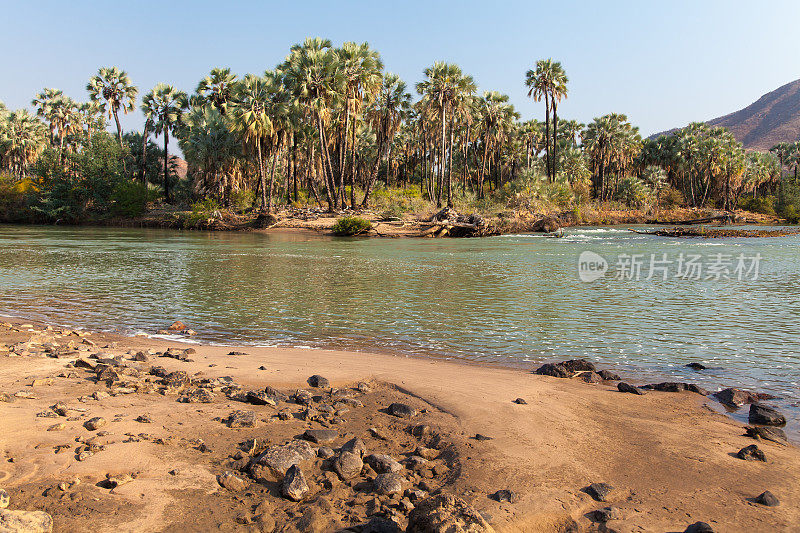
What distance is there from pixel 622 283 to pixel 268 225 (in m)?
39.0

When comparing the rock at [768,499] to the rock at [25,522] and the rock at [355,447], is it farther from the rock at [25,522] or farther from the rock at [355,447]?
the rock at [25,522]

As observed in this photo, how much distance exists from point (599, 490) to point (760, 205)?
94.9m

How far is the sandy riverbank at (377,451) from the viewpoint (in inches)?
139

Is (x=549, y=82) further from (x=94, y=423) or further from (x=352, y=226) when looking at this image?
(x=94, y=423)

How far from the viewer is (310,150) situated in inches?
2323

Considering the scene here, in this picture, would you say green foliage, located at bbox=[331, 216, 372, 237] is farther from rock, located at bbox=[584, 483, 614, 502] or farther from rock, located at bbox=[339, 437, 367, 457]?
rock, located at bbox=[584, 483, 614, 502]

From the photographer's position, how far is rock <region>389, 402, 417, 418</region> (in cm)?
546

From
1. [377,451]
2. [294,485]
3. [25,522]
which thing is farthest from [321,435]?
[25,522]

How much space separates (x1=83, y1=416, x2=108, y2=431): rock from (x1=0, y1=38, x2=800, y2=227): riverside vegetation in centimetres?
4460

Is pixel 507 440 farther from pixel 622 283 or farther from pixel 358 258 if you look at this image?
pixel 358 258

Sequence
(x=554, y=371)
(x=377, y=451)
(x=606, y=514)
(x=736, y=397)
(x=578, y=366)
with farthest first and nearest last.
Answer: (x=578, y=366) < (x=554, y=371) < (x=736, y=397) < (x=377, y=451) < (x=606, y=514)

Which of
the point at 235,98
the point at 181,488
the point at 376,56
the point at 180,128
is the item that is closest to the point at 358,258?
the point at 181,488

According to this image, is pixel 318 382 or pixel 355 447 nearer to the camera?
pixel 355 447

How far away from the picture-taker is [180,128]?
60250 millimetres
